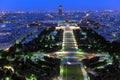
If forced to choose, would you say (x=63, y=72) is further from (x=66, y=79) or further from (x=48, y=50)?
(x=48, y=50)

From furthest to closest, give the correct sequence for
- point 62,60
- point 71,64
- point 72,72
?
point 62,60, point 71,64, point 72,72

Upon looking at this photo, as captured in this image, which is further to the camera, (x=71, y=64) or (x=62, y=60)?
(x=62, y=60)

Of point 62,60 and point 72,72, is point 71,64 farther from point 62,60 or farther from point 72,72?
point 72,72

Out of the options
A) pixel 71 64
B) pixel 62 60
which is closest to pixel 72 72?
pixel 71 64

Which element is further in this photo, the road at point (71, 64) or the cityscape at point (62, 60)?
the road at point (71, 64)

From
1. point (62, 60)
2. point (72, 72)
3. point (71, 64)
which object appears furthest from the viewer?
point (62, 60)

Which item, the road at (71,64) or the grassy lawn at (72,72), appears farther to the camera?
the road at (71,64)

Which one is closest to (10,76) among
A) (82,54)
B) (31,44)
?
(82,54)

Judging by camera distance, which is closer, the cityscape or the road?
the cityscape
